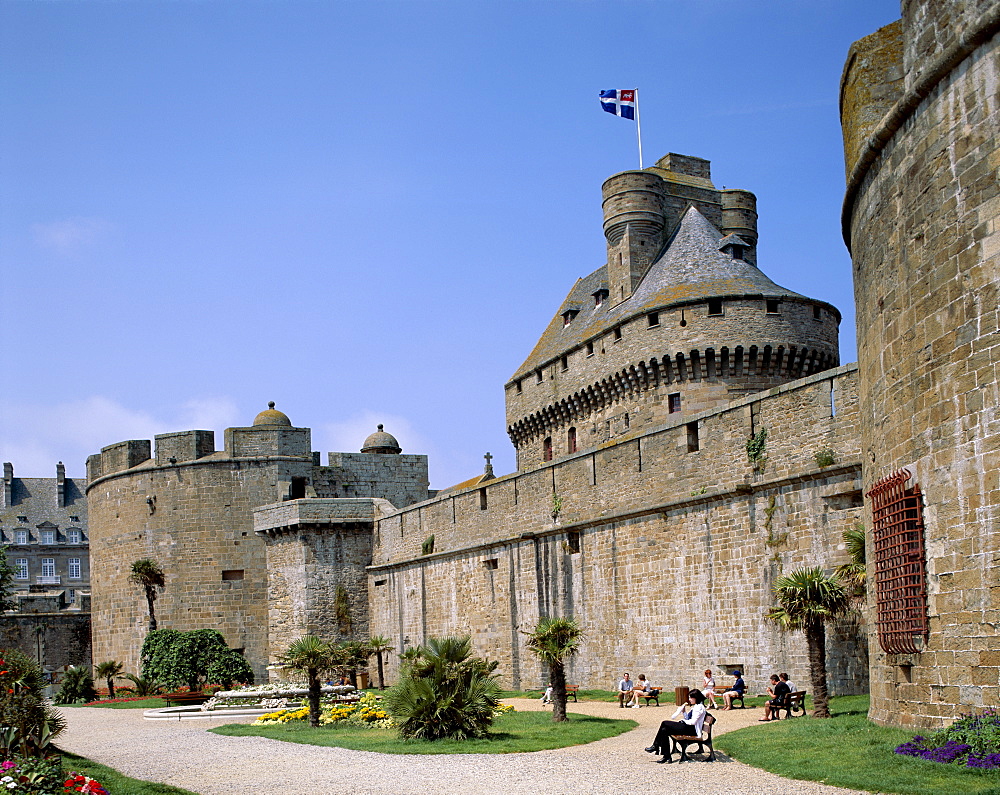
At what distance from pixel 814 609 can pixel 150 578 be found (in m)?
25.7

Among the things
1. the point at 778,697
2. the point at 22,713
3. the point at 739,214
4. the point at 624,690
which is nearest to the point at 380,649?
the point at 624,690

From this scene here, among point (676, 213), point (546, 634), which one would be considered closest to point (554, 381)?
point (676, 213)

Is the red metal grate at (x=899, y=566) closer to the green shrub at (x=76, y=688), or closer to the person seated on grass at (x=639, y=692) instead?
the person seated on grass at (x=639, y=692)

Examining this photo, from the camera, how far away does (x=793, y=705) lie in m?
15.8

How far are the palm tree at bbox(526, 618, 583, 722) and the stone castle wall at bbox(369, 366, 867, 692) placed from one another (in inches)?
131

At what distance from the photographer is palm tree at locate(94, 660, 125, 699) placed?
117ft

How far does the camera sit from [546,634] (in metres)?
17.2

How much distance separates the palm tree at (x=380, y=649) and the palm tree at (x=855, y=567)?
13.6 m

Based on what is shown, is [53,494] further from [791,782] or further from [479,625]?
[791,782]

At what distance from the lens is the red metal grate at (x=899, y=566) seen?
10.5 metres

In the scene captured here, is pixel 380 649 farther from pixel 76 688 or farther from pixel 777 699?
pixel 777 699

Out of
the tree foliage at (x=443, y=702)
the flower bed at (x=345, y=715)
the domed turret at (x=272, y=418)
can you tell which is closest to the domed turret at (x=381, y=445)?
the domed turret at (x=272, y=418)

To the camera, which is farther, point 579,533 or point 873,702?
point 579,533

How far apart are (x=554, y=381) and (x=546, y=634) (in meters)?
18.7
